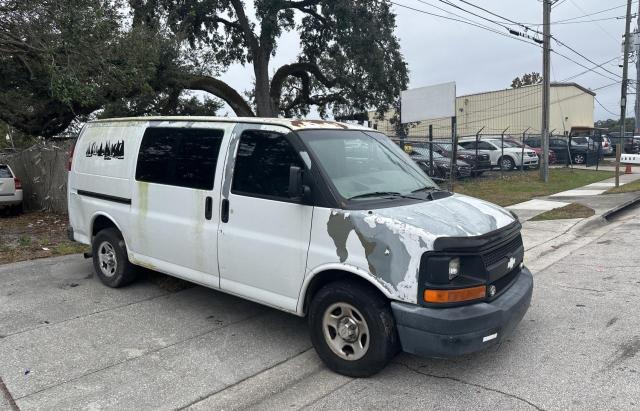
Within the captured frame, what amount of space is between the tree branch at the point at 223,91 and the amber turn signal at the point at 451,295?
61.1ft

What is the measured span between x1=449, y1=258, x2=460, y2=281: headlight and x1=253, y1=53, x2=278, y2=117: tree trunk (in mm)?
21310

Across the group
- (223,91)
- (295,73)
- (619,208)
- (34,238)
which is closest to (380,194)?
(34,238)

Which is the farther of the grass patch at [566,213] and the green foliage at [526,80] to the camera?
the green foliage at [526,80]

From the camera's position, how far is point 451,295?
3570 millimetres

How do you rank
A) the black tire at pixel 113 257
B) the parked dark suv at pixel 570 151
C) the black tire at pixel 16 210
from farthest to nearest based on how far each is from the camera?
the parked dark suv at pixel 570 151 → the black tire at pixel 16 210 → the black tire at pixel 113 257

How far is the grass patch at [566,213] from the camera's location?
1097cm

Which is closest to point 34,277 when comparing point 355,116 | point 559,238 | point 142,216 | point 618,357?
point 142,216

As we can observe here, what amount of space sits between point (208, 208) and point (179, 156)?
0.72 meters

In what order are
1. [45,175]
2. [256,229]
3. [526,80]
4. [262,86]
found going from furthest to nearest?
[526,80], [262,86], [45,175], [256,229]

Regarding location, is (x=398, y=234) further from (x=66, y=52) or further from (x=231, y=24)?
(x=231, y=24)

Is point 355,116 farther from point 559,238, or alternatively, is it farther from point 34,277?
point 34,277

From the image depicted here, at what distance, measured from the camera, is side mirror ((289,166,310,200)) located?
153 inches

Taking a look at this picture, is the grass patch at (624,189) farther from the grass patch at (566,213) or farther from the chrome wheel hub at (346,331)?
the chrome wheel hub at (346,331)

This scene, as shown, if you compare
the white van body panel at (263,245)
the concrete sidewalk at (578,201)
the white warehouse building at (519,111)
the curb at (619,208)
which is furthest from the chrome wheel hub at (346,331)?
the white warehouse building at (519,111)
